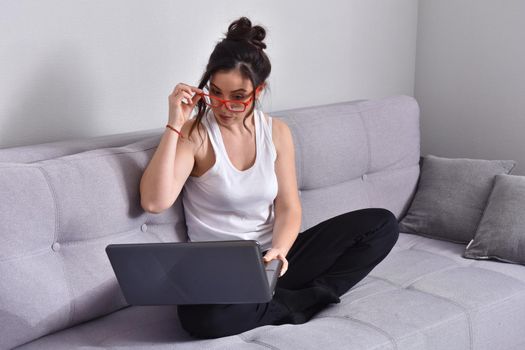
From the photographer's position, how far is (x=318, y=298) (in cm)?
201

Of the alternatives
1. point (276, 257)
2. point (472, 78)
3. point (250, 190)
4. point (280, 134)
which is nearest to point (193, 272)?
point (276, 257)

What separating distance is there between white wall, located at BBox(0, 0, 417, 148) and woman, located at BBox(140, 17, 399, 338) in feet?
1.25

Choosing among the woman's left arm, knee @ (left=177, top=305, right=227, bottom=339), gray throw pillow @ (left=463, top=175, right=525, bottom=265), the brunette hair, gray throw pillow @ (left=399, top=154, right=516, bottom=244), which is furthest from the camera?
gray throw pillow @ (left=399, top=154, right=516, bottom=244)

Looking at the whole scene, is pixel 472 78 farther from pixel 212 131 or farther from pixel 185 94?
pixel 185 94

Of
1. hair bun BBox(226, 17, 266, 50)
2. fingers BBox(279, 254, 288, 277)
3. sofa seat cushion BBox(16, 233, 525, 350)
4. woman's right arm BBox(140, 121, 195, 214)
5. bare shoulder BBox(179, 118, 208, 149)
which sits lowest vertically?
sofa seat cushion BBox(16, 233, 525, 350)

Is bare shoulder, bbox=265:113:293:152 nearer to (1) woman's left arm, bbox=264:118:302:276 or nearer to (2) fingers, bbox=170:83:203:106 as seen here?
(1) woman's left arm, bbox=264:118:302:276

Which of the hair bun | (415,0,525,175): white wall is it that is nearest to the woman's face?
the hair bun

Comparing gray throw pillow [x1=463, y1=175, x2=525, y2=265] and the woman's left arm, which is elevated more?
the woman's left arm

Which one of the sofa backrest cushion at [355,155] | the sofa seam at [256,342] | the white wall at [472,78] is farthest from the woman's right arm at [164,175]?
the white wall at [472,78]

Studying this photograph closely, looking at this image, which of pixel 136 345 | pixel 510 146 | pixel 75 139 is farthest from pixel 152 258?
pixel 510 146

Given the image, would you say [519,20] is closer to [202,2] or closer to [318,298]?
[202,2]

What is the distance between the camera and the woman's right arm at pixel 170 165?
191 cm

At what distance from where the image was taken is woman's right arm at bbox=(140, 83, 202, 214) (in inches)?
75.3

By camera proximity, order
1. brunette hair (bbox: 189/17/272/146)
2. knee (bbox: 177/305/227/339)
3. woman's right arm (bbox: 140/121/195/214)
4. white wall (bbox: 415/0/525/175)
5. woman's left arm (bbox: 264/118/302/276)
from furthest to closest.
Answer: white wall (bbox: 415/0/525/175), woman's left arm (bbox: 264/118/302/276), brunette hair (bbox: 189/17/272/146), woman's right arm (bbox: 140/121/195/214), knee (bbox: 177/305/227/339)
